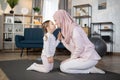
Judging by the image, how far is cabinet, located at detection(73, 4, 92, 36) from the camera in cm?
846

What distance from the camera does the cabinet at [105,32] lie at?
771 centimetres

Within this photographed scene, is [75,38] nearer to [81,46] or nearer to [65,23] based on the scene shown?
[81,46]

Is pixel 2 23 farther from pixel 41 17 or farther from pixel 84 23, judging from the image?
pixel 84 23

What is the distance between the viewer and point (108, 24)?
7.88 meters

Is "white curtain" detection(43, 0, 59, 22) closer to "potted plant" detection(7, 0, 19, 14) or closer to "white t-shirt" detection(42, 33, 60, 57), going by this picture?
"potted plant" detection(7, 0, 19, 14)

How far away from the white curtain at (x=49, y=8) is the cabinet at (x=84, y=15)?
85cm

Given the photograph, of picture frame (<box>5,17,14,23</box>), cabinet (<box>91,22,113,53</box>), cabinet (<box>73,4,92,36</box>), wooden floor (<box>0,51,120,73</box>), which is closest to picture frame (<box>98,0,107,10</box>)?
cabinet (<box>73,4,92,36</box>)

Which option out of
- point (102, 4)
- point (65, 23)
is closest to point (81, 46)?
point (65, 23)

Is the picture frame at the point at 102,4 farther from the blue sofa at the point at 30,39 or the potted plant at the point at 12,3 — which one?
the potted plant at the point at 12,3

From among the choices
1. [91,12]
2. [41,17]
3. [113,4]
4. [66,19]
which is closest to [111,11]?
[113,4]

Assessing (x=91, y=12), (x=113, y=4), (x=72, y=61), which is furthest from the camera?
(x=91, y=12)

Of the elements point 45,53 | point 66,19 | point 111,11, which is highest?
point 111,11

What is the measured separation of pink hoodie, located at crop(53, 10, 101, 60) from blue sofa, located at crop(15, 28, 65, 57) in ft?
11.8

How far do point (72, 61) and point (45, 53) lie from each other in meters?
0.44
